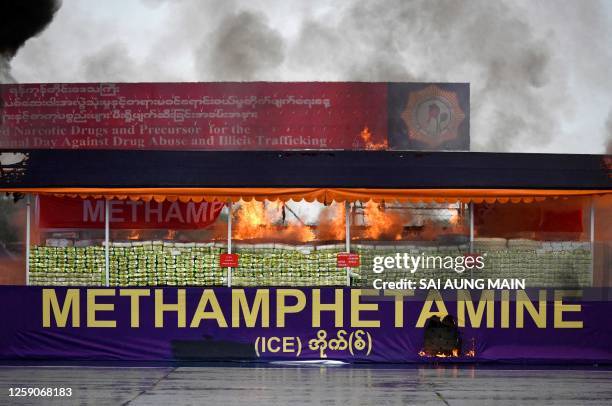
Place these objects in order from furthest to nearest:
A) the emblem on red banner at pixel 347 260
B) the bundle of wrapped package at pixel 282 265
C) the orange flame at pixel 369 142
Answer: the orange flame at pixel 369 142 < the bundle of wrapped package at pixel 282 265 < the emblem on red banner at pixel 347 260

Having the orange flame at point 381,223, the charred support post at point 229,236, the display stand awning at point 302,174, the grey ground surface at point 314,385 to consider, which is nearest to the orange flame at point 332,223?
the orange flame at point 381,223

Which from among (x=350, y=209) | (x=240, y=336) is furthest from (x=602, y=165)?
(x=240, y=336)

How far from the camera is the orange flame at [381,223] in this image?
11.6m

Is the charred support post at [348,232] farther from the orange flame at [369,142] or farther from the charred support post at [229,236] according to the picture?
the orange flame at [369,142]

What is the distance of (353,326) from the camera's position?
1113 centimetres

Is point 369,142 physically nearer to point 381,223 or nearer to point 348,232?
point 381,223

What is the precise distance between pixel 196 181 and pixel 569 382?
5.35 metres

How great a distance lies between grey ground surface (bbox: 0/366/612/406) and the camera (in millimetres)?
8586

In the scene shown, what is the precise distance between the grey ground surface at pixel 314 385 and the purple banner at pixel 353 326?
0.42m

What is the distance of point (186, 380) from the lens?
31.9 ft

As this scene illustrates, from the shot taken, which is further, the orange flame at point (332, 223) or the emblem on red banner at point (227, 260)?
the orange flame at point (332, 223)

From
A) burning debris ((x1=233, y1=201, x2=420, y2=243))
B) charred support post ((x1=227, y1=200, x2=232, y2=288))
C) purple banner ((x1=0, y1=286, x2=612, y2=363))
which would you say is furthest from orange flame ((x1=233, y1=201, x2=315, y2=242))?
purple banner ((x1=0, y1=286, x2=612, y2=363))

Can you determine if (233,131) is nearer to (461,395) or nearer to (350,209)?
(350,209)

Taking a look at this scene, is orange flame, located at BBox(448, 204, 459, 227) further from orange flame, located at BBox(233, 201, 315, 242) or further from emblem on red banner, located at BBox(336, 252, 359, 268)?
orange flame, located at BBox(233, 201, 315, 242)
